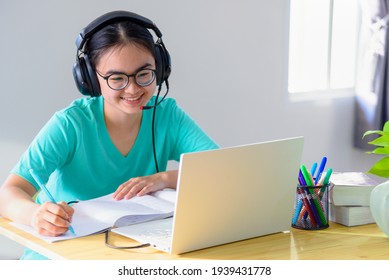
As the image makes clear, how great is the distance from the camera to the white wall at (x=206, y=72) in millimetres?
2869

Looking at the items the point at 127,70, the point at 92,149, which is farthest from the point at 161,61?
the point at 92,149

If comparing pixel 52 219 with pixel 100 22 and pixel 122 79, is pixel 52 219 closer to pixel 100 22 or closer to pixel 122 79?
pixel 122 79

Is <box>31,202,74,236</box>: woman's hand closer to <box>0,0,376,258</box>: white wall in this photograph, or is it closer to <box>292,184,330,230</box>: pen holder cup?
<box>292,184,330,230</box>: pen holder cup

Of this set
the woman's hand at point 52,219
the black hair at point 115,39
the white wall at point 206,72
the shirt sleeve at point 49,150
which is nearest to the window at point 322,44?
the white wall at point 206,72

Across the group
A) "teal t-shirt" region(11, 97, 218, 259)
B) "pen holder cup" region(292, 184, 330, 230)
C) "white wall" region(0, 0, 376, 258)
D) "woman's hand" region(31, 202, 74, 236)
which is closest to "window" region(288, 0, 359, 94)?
"white wall" region(0, 0, 376, 258)

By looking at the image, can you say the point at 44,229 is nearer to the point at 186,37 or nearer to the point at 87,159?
the point at 87,159

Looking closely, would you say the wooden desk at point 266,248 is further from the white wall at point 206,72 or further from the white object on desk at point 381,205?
the white wall at point 206,72

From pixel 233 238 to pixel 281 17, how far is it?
7.19 ft

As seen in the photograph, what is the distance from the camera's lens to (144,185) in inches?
78.3

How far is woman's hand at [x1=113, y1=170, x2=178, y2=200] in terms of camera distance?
193cm

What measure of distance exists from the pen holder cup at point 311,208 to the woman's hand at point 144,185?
15.7 inches

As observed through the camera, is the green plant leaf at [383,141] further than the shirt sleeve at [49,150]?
No

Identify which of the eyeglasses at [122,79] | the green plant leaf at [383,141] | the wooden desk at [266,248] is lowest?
the wooden desk at [266,248]

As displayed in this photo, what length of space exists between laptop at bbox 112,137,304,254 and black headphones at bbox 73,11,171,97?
0.51 metres
